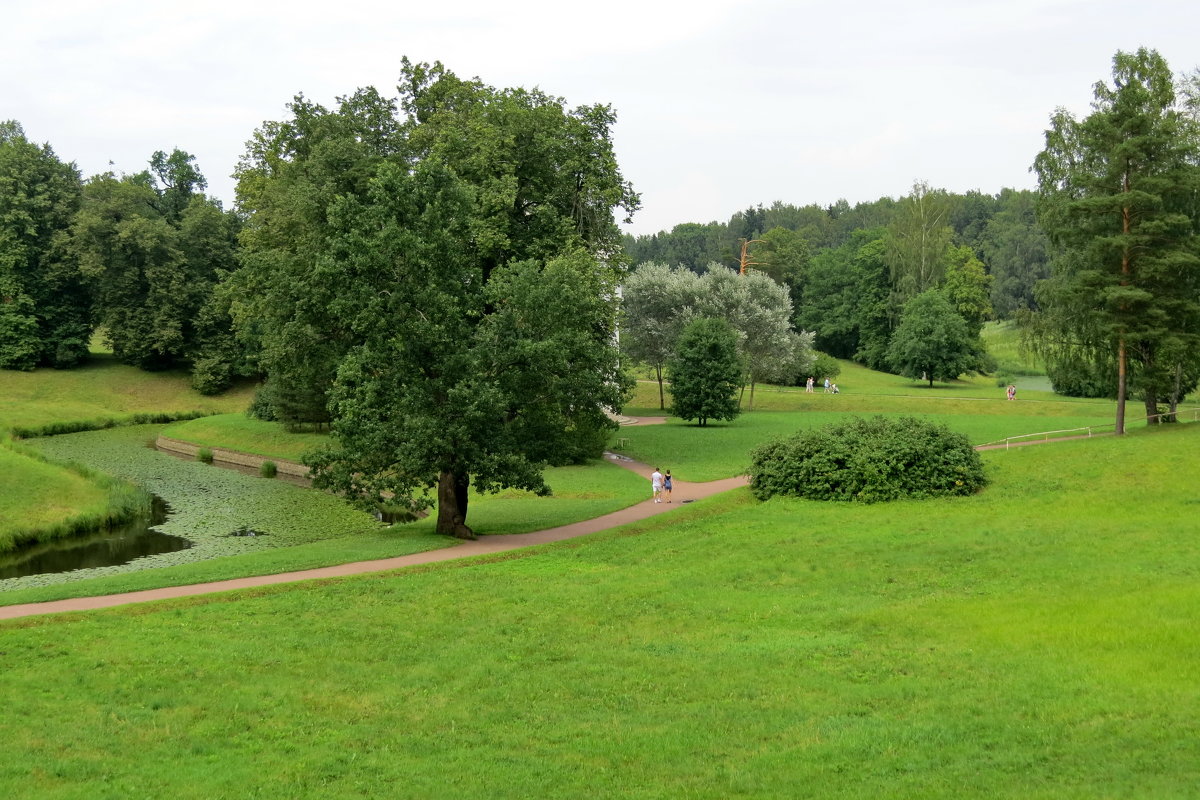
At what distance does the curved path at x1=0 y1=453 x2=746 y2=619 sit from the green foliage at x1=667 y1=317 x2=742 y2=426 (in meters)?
19.2

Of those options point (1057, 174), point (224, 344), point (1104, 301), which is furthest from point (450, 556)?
point (224, 344)

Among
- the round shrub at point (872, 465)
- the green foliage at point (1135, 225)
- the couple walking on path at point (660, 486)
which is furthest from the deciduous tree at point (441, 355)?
the green foliage at point (1135, 225)

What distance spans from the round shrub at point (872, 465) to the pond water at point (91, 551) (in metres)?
20.3

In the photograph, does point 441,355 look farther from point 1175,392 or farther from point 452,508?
point 1175,392

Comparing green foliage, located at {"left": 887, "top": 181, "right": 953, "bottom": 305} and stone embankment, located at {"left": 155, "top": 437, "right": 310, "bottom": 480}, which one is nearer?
stone embankment, located at {"left": 155, "top": 437, "right": 310, "bottom": 480}

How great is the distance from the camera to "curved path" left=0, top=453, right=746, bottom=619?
2173 centimetres

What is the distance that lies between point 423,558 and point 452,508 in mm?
3820

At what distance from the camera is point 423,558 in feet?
89.9

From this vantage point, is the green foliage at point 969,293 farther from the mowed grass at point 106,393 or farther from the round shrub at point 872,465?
the mowed grass at point 106,393

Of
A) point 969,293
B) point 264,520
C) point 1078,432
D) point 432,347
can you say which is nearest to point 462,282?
point 432,347

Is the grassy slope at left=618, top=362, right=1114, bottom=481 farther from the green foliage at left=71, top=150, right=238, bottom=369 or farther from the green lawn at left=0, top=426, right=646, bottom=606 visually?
the green foliage at left=71, top=150, right=238, bottom=369

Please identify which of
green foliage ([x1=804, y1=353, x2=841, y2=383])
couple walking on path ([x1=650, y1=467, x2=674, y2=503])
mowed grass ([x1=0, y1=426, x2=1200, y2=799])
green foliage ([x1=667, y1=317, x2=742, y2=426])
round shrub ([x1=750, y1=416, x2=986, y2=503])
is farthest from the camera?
green foliage ([x1=804, y1=353, x2=841, y2=383])

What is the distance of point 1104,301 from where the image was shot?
40094mm

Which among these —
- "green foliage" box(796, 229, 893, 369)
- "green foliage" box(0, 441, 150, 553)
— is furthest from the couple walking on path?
"green foliage" box(796, 229, 893, 369)
